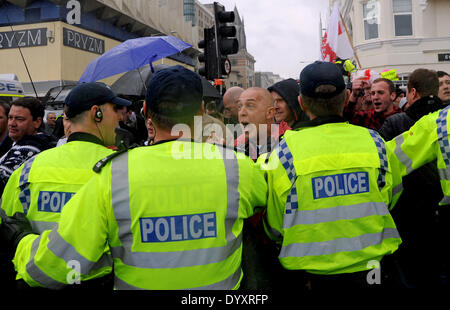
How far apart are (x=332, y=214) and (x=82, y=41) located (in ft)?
75.1

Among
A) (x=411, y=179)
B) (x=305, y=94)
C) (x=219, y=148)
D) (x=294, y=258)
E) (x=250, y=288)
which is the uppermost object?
(x=305, y=94)

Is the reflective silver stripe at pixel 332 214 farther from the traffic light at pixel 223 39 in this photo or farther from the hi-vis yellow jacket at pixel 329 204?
the traffic light at pixel 223 39

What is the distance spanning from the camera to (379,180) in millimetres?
2250

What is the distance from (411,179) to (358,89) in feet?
6.07

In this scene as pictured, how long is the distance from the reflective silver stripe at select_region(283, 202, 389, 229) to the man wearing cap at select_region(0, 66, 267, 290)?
16.2 inches

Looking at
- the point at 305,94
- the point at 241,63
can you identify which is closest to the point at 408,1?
the point at 305,94

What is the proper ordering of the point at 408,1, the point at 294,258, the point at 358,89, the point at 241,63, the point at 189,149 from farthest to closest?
the point at 241,63
the point at 408,1
the point at 358,89
the point at 294,258
the point at 189,149

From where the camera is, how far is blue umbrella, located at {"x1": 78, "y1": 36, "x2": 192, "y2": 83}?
4.92 metres

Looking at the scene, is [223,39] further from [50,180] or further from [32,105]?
[50,180]

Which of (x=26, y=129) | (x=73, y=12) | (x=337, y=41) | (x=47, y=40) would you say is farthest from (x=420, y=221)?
(x=73, y=12)

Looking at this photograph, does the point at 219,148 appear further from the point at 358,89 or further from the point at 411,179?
the point at 358,89

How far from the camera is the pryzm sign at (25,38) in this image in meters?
20.6

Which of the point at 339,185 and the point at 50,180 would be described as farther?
the point at 50,180

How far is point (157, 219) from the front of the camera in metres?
1.74
